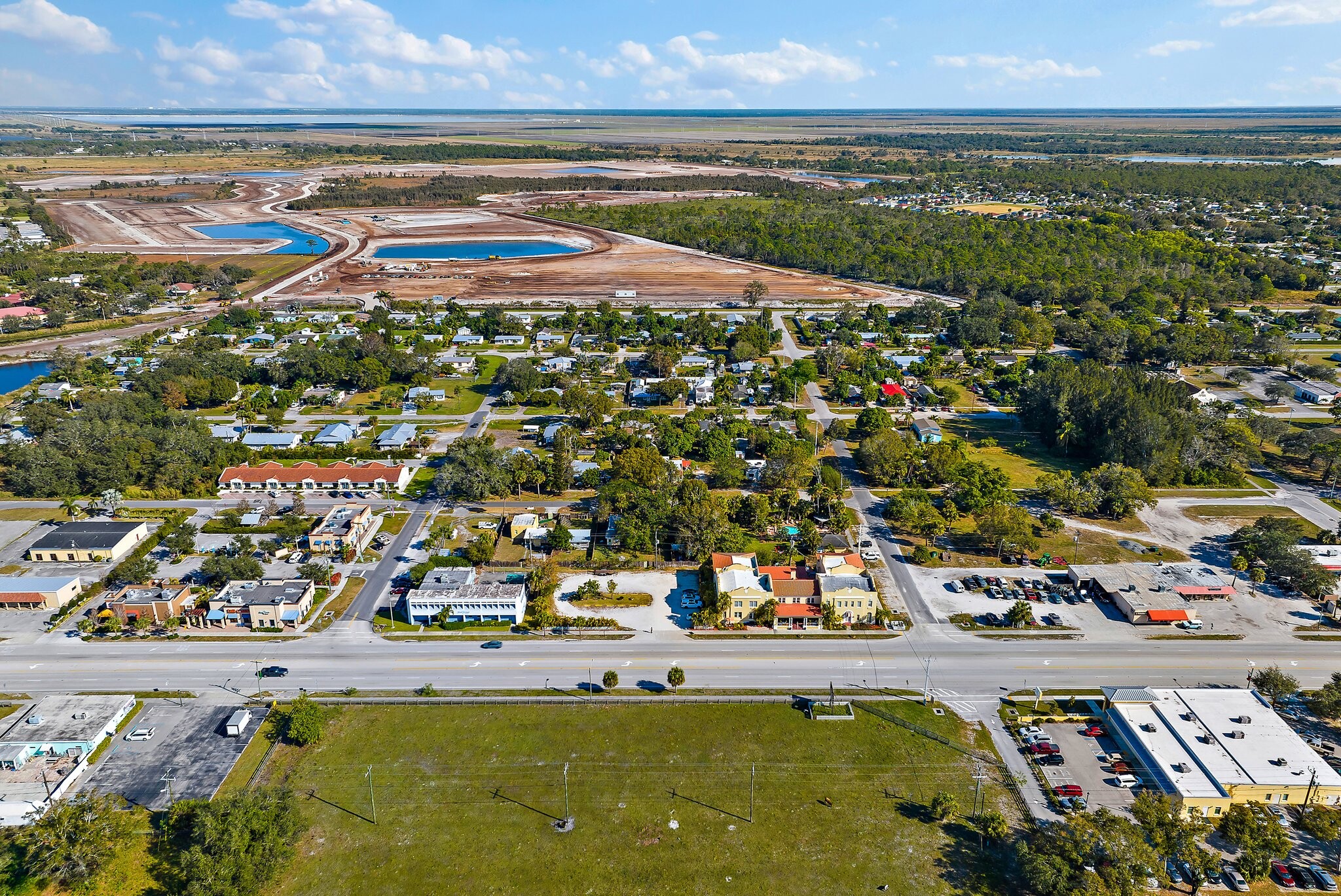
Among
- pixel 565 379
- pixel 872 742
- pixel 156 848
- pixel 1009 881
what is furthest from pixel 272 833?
pixel 565 379

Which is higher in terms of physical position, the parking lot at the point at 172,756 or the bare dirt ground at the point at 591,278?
the bare dirt ground at the point at 591,278

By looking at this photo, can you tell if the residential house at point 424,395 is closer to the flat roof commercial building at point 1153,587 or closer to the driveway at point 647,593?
the driveway at point 647,593

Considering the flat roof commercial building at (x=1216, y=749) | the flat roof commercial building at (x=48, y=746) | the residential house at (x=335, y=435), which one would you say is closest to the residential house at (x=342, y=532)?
the residential house at (x=335, y=435)

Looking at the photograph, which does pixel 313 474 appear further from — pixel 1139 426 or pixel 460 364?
pixel 1139 426

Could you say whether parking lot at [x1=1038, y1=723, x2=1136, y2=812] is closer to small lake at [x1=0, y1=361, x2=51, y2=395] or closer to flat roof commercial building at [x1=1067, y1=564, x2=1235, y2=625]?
flat roof commercial building at [x1=1067, y1=564, x2=1235, y2=625]

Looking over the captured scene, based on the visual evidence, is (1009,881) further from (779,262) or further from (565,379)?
(779,262)

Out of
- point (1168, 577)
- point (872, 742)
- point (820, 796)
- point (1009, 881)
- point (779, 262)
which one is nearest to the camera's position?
point (1009, 881)

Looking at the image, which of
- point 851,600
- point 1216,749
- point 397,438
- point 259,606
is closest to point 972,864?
point 1216,749

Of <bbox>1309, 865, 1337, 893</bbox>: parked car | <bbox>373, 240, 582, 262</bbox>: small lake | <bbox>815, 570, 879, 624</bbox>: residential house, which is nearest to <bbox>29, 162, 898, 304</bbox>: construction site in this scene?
<bbox>373, 240, 582, 262</bbox>: small lake
